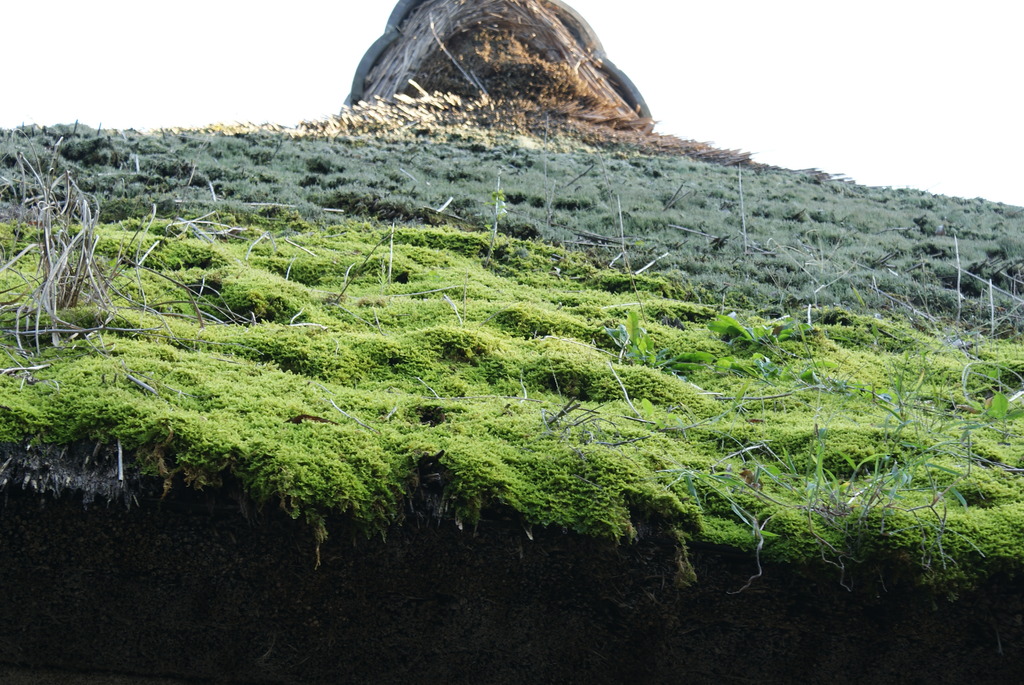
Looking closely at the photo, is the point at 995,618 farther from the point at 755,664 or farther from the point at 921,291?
the point at 921,291

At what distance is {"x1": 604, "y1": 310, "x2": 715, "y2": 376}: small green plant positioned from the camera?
2834mm

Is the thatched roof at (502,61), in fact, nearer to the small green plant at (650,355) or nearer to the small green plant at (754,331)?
the small green plant at (754,331)

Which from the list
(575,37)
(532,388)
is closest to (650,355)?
(532,388)

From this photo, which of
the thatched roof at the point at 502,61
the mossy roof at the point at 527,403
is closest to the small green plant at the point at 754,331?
the mossy roof at the point at 527,403

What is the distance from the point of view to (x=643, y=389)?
2510 millimetres

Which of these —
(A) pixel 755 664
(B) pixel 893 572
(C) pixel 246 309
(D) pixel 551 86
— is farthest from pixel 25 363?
(D) pixel 551 86

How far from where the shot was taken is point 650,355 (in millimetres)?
2848

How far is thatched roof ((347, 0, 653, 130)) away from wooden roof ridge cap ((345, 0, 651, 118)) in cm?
1

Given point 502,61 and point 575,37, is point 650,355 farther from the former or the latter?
point 575,37

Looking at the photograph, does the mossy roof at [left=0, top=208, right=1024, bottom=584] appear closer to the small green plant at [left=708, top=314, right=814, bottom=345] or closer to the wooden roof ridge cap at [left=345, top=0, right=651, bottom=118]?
the small green plant at [left=708, top=314, right=814, bottom=345]

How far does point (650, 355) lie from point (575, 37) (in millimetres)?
7483

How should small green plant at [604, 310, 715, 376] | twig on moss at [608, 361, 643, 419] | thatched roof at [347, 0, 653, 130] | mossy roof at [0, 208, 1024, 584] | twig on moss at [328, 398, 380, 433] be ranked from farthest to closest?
1. thatched roof at [347, 0, 653, 130]
2. small green plant at [604, 310, 715, 376]
3. twig on moss at [608, 361, 643, 419]
4. twig on moss at [328, 398, 380, 433]
5. mossy roof at [0, 208, 1024, 584]

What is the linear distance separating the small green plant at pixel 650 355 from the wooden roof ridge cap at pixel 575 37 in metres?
6.97

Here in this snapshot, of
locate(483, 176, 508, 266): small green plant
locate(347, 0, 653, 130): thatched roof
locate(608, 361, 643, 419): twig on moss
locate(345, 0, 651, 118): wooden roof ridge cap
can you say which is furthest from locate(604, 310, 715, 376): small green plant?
locate(345, 0, 651, 118): wooden roof ridge cap
